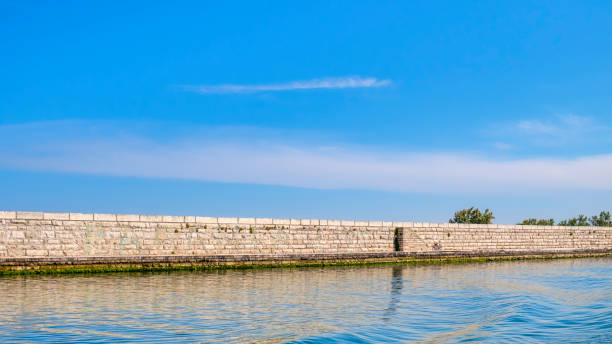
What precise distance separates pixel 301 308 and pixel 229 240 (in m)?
9.80

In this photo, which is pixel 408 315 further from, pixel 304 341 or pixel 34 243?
pixel 34 243

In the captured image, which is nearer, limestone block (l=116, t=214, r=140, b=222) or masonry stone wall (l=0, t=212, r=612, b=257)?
masonry stone wall (l=0, t=212, r=612, b=257)

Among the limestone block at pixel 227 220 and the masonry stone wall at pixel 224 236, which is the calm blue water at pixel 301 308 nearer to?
the masonry stone wall at pixel 224 236

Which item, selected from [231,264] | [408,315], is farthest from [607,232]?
[408,315]

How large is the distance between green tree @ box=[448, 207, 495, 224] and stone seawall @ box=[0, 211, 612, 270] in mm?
→ 29296

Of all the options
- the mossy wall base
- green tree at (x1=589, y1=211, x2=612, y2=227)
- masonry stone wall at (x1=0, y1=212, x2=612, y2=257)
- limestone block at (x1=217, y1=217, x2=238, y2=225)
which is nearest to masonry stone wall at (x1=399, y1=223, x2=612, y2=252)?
masonry stone wall at (x1=0, y1=212, x2=612, y2=257)

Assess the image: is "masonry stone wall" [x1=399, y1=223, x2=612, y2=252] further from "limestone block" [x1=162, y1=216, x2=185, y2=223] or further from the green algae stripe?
"limestone block" [x1=162, y1=216, x2=185, y2=223]

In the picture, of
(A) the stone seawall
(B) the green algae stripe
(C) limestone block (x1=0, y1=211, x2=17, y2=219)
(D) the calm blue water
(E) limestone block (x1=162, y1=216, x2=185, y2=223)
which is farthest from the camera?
(E) limestone block (x1=162, y1=216, x2=185, y2=223)

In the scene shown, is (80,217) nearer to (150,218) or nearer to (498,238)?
(150,218)

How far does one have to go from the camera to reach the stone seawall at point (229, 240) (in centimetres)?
1738

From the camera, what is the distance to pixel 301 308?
37.6 ft

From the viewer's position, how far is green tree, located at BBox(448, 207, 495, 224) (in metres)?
58.8

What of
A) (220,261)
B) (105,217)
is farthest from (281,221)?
(105,217)

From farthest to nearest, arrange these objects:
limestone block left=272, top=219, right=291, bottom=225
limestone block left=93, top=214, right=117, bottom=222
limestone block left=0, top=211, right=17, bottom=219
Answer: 1. limestone block left=272, top=219, right=291, bottom=225
2. limestone block left=93, top=214, right=117, bottom=222
3. limestone block left=0, top=211, right=17, bottom=219
